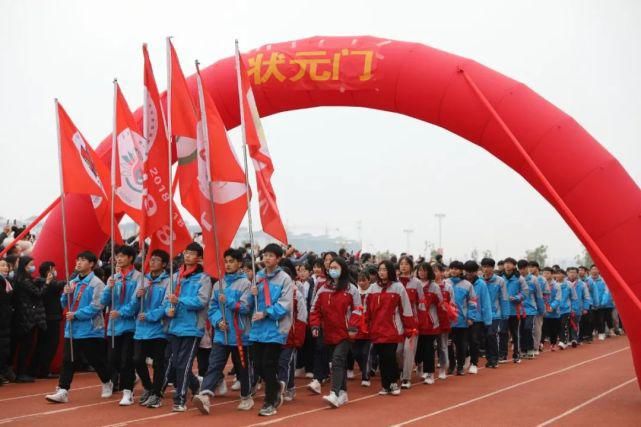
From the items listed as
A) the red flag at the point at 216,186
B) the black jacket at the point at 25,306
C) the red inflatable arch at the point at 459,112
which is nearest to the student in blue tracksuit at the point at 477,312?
the red inflatable arch at the point at 459,112

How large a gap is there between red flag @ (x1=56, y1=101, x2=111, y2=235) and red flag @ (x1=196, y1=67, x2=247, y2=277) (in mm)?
2067

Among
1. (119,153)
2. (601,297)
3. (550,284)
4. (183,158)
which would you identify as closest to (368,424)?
(183,158)

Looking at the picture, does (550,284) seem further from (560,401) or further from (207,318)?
(207,318)

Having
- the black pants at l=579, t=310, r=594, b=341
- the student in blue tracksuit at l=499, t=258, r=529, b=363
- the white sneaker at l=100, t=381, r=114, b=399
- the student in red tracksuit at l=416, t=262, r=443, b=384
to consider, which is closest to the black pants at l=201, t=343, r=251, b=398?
the white sneaker at l=100, t=381, r=114, b=399

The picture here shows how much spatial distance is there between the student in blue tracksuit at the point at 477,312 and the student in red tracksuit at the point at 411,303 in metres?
1.81

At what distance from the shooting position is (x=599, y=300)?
22.6 m

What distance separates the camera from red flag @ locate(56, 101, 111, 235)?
35.6ft

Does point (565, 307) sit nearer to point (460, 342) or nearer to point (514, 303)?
point (514, 303)

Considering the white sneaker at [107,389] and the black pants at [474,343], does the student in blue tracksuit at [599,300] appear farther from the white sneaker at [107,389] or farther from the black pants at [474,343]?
the white sneaker at [107,389]

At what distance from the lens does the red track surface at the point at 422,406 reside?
28.8 feet

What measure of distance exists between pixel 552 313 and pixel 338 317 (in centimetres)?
1022

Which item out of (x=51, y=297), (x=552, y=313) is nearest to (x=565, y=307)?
(x=552, y=313)

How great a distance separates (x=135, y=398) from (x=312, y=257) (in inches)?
170

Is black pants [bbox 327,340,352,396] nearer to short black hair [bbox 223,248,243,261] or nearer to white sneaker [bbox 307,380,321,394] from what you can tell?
white sneaker [bbox 307,380,321,394]
